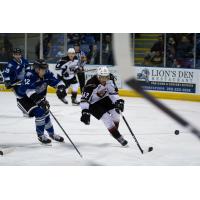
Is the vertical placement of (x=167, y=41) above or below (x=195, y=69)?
above

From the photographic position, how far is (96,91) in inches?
124

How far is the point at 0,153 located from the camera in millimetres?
3135

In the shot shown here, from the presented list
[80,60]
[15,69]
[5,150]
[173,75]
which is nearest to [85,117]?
[5,150]

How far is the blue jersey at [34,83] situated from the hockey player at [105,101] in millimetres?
393

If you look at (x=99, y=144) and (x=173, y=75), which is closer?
(x=99, y=144)

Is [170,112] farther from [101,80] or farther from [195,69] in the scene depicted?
[195,69]

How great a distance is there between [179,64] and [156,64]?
0.37m

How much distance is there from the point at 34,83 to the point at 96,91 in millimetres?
505

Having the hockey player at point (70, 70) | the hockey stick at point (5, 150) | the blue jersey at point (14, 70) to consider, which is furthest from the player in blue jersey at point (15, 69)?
the hockey player at point (70, 70)

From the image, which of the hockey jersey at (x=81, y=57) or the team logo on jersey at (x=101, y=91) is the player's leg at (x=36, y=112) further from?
the hockey jersey at (x=81, y=57)

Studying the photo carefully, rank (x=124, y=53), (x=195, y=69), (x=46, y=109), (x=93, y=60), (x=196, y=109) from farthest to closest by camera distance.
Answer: (x=195, y=69)
(x=93, y=60)
(x=196, y=109)
(x=46, y=109)
(x=124, y=53)

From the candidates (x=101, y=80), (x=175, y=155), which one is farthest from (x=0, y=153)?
(x=175, y=155)

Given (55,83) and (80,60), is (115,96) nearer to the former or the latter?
(55,83)

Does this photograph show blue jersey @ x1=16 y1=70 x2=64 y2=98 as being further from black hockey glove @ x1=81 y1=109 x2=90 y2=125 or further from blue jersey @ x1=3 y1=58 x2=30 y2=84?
blue jersey @ x1=3 y1=58 x2=30 y2=84
